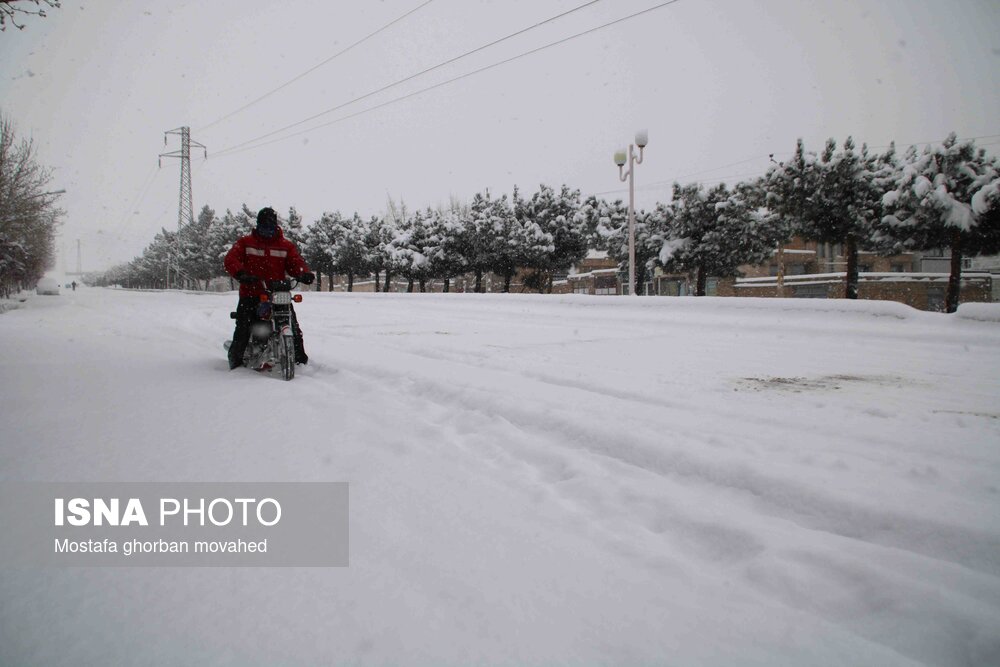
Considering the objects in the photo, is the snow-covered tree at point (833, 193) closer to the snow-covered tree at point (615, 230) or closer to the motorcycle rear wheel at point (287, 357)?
the snow-covered tree at point (615, 230)

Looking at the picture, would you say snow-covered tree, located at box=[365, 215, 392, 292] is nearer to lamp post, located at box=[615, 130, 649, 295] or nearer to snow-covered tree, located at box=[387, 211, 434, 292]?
snow-covered tree, located at box=[387, 211, 434, 292]

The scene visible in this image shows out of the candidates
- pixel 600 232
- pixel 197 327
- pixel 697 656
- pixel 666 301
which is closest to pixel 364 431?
pixel 697 656

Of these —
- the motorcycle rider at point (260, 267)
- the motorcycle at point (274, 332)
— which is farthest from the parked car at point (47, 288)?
the motorcycle at point (274, 332)

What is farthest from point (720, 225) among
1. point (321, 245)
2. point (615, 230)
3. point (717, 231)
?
point (321, 245)

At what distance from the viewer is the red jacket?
576 centimetres

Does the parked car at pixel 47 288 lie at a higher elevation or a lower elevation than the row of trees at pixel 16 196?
lower

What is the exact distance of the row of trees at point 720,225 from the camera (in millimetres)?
19250

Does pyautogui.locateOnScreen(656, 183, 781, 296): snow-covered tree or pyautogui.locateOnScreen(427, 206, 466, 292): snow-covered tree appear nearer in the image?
pyautogui.locateOnScreen(656, 183, 781, 296): snow-covered tree

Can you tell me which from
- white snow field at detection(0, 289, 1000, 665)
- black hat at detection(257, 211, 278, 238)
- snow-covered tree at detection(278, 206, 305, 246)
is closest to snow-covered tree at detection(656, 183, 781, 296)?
white snow field at detection(0, 289, 1000, 665)

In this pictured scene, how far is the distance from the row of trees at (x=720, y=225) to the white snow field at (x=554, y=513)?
19.1 meters

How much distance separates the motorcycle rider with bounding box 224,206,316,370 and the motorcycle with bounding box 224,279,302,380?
9cm

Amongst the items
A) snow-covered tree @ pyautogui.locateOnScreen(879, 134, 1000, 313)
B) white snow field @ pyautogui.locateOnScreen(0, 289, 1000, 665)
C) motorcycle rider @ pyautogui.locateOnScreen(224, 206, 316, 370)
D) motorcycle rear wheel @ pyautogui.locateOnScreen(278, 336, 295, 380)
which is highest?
snow-covered tree @ pyautogui.locateOnScreen(879, 134, 1000, 313)

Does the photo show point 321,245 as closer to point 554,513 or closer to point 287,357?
point 287,357

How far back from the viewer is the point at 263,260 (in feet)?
19.5
